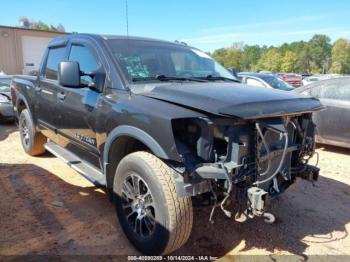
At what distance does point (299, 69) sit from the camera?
8975 cm

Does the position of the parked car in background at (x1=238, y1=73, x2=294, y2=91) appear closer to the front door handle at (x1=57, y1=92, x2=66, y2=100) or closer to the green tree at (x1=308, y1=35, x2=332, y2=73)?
the front door handle at (x1=57, y1=92, x2=66, y2=100)

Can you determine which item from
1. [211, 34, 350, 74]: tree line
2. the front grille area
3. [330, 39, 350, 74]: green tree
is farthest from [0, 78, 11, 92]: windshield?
[330, 39, 350, 74]: green tree

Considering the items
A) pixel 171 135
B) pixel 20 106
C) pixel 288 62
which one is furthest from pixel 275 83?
pixel 288 62

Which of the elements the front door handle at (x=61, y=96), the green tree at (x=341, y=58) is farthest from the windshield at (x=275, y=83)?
the green tree at (x=341, y=58)

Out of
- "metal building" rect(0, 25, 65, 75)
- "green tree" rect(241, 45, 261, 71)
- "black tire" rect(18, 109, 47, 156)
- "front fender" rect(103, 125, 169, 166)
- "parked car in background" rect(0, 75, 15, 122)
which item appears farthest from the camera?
"green tree" rect(241, 45, 261, 71)

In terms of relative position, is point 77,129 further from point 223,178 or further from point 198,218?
point 223,178

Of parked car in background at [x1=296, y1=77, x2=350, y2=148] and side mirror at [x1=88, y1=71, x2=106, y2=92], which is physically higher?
side mirror at [x1=88, y1=71, x2=106, y2=92]

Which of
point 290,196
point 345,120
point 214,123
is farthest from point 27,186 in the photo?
point 345,120

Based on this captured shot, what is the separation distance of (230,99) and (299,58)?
96276 millimetres

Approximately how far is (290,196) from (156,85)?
2464 mm

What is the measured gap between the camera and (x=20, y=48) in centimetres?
2325

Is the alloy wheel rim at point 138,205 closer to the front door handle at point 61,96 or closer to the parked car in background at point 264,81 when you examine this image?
the front door handle at point 61,96

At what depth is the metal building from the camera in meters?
22.7

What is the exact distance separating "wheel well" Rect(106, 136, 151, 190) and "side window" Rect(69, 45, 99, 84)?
0.87 meters
